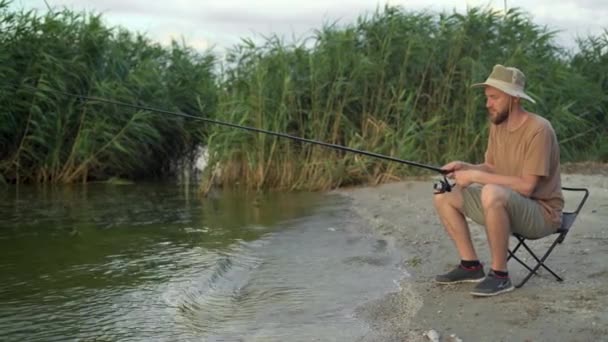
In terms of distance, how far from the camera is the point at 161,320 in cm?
469

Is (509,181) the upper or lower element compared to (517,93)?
lower

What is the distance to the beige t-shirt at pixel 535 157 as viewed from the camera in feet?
15.1

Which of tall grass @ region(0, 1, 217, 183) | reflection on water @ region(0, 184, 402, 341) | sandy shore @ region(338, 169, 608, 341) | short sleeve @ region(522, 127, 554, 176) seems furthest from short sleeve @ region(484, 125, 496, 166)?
tall grass @ region(0, 1, 217, 183)

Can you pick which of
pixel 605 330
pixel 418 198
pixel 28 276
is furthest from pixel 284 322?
pixel 418 198

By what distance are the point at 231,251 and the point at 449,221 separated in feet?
8.03

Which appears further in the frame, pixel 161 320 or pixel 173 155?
pixel 173 155

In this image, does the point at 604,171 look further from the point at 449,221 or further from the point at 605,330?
the point at 605,330

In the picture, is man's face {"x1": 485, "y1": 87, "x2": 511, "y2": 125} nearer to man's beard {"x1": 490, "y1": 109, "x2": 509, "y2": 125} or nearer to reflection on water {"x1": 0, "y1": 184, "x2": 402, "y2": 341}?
man's beard {"x1": 490, "y1": 109, "x2": 509, "y2": 125}

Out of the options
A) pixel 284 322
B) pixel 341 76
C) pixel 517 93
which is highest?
pixel 341 76

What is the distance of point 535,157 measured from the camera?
460 cm

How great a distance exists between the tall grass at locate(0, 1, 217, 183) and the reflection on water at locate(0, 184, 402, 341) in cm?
248

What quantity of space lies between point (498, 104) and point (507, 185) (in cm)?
49

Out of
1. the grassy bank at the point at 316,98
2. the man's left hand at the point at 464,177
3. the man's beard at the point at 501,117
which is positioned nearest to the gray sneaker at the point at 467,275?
the man's left hand at the point at 464,177

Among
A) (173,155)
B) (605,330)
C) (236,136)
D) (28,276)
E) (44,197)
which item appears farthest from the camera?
(173,155)
